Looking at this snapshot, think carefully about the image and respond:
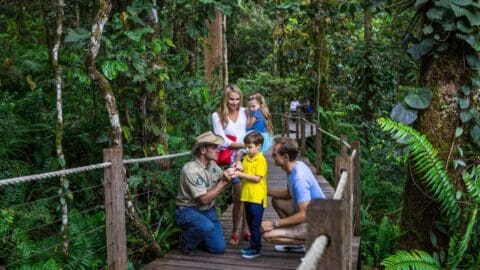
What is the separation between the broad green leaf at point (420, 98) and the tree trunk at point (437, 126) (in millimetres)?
119

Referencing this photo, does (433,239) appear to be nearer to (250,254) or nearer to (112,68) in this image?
(250,254)

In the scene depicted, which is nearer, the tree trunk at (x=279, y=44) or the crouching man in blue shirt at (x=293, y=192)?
the crouching man in blue shirt at (x=293, y=192)

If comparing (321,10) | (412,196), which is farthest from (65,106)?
(321,10)

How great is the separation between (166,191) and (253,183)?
1.41 meters

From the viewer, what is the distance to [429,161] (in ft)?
15.3

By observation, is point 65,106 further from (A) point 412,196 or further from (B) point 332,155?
(B) point 332,155

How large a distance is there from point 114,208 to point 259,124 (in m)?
2.26

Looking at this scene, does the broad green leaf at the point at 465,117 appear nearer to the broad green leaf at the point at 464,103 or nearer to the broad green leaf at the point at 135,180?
the broad green leaf at the point at 464,103

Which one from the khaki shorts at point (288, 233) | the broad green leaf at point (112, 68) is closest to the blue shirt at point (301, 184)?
the khaki shorts at point (288, 233)

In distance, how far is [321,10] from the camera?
11.2 meters

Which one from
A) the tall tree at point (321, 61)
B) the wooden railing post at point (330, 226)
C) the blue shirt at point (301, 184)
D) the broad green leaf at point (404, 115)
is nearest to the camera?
the wooden railing post at point (330, 226)

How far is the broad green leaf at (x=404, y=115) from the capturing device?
484 cm

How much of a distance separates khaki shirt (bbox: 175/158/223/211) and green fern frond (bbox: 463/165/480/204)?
258 centimetres

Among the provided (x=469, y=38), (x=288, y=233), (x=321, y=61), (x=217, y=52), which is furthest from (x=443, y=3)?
(x=321, y=61)
